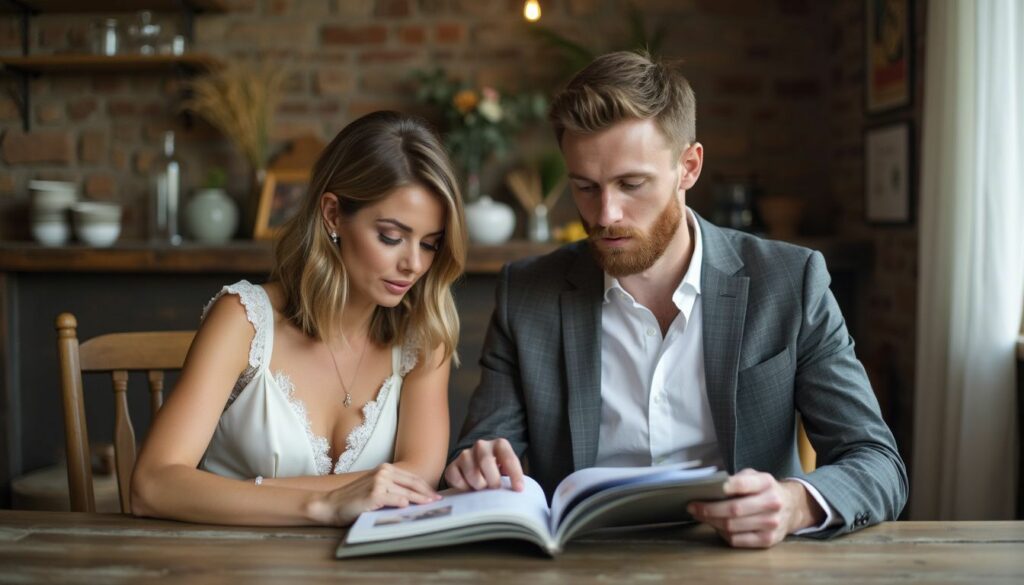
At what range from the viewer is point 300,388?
1.92m

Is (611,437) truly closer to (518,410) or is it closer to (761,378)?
(518,410)

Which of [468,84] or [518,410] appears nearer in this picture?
[518,410]

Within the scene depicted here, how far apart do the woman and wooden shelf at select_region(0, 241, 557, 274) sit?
1.57 m

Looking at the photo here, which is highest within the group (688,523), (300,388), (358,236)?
(358,236)

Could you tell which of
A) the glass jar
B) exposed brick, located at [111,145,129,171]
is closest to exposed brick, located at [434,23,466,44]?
the glass jar

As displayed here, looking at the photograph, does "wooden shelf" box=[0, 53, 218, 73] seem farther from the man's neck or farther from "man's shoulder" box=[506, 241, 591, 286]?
the man's neck

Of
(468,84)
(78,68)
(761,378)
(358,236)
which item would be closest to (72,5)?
(78,68)

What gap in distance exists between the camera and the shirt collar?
1878 mm

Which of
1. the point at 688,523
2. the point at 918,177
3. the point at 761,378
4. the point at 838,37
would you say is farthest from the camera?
the point at 838,37

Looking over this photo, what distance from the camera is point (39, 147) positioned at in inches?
163

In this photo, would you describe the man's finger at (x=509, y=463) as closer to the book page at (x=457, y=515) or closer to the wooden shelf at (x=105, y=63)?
the book page at (x=457, y=515)

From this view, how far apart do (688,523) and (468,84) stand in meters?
2.84

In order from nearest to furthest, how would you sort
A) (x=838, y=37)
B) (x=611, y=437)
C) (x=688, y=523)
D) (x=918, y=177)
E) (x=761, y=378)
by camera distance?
(x=688, y=523) → (x=761, y=378) → (x=611, y=437) → (x=918, y=177) → (x=838, y=37)

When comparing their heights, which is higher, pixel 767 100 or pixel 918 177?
pixel 767 100
